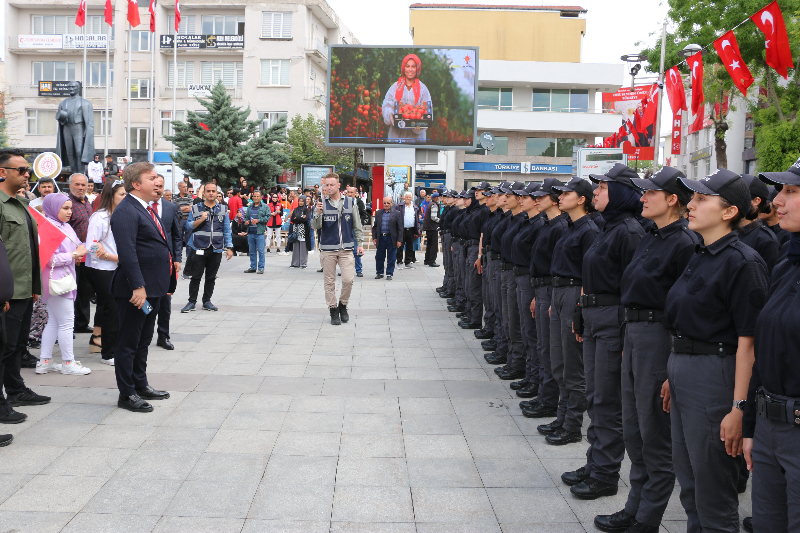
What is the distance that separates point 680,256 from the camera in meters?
3.95

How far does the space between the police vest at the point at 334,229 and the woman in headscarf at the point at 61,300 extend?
4333 mm

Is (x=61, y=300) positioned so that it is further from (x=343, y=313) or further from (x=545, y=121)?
(x=545, y=121)

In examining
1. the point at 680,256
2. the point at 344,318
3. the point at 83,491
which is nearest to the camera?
the point at 680,256

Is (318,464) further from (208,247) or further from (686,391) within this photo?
(208,247)

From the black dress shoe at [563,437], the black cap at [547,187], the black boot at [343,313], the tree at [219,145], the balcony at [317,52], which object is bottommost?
the black dress shoe at [563,437]

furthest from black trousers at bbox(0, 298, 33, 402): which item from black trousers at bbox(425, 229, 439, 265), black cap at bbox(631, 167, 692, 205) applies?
black trousers at bbox(425, 229, 439, 265)

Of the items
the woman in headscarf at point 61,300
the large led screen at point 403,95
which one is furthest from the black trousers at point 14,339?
the large led screen at point 403,95

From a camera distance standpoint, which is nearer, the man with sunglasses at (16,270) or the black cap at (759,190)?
the black cap at (759,190)

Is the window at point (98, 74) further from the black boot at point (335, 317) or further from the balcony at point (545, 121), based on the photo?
the black boot at point (335, 317)

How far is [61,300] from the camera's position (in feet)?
24.1

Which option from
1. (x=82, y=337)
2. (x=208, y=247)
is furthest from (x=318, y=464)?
(x=208, y=247)

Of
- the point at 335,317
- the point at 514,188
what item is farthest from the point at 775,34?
the point at 335,317

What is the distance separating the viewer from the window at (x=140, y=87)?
4688cm

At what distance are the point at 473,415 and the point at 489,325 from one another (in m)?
3.55
